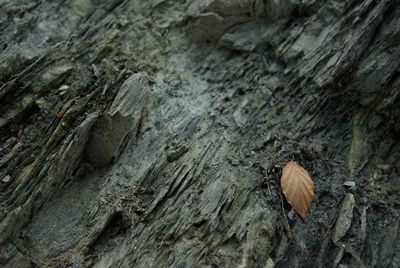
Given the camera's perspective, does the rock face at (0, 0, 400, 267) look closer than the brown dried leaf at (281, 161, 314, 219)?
Yes

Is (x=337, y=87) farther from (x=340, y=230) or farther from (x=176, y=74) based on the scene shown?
(x=176, y=74)

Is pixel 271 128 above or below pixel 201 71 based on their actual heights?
below

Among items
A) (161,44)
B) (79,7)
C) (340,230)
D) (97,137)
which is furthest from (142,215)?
(79,7)

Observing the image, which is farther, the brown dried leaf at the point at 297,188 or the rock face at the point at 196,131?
the brown dried leaf at the point at 297,188
